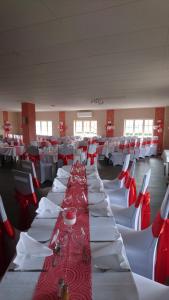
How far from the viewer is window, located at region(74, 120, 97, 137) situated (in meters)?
13.1

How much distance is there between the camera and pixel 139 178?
18.4 ft

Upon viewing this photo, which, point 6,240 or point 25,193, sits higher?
point 25,193

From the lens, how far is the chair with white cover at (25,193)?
2.36m

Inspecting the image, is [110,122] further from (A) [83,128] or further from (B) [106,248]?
(B) [106,248]

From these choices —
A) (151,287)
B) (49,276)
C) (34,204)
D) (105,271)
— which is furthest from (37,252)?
(34,204)

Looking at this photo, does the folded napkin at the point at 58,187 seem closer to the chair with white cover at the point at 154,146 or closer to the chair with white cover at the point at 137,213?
the chair with white cover at the point at 137,213

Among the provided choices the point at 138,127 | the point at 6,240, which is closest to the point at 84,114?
the point at 138,127

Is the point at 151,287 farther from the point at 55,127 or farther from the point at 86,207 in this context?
the point at 55,127

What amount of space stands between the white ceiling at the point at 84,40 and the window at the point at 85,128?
8.58m

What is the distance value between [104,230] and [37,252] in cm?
50

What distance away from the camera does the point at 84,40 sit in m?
2.46

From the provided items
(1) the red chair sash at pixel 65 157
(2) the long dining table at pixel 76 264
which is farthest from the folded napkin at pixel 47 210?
(1) the red chair sash at pixel 65 157

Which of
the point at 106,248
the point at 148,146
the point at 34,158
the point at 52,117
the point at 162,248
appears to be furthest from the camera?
the point at 52,117

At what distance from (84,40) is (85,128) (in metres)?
10.9
